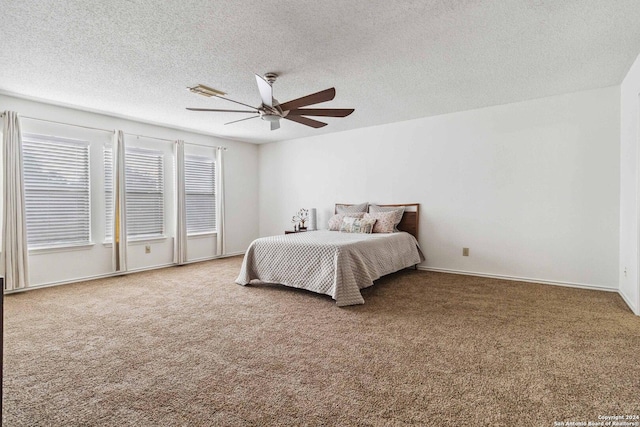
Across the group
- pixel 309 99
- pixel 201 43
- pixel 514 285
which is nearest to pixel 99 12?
pixel 201 43

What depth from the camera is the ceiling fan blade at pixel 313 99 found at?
2.79 m

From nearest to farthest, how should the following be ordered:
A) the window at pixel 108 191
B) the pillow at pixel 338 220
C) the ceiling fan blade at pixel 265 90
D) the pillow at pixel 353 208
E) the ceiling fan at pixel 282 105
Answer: the ceiling fan blade at pixel 265 90
the ceiling fan at pixel 282 105
the window at pixel 108 191
the pillow at pixel 338 220
the pillow at pixel 353 208

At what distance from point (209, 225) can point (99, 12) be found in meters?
4.48

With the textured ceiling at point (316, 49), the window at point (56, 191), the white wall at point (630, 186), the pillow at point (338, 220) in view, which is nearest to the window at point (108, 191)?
the window at point (56, 191)

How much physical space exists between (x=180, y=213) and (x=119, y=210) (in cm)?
97

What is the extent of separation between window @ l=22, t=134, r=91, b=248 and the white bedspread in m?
2.43

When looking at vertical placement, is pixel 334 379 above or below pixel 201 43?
below

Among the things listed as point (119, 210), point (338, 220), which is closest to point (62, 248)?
point (119, 210)

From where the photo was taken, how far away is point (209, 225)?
6438mm

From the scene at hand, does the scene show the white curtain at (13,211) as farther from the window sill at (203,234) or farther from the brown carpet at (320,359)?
the window sill at (203,234)

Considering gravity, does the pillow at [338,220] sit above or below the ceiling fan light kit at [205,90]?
below

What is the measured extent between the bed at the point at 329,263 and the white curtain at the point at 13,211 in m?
2.58

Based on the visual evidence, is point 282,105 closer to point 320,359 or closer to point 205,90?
point 205,90

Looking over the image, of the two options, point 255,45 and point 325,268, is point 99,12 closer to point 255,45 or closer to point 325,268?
point 255,45
